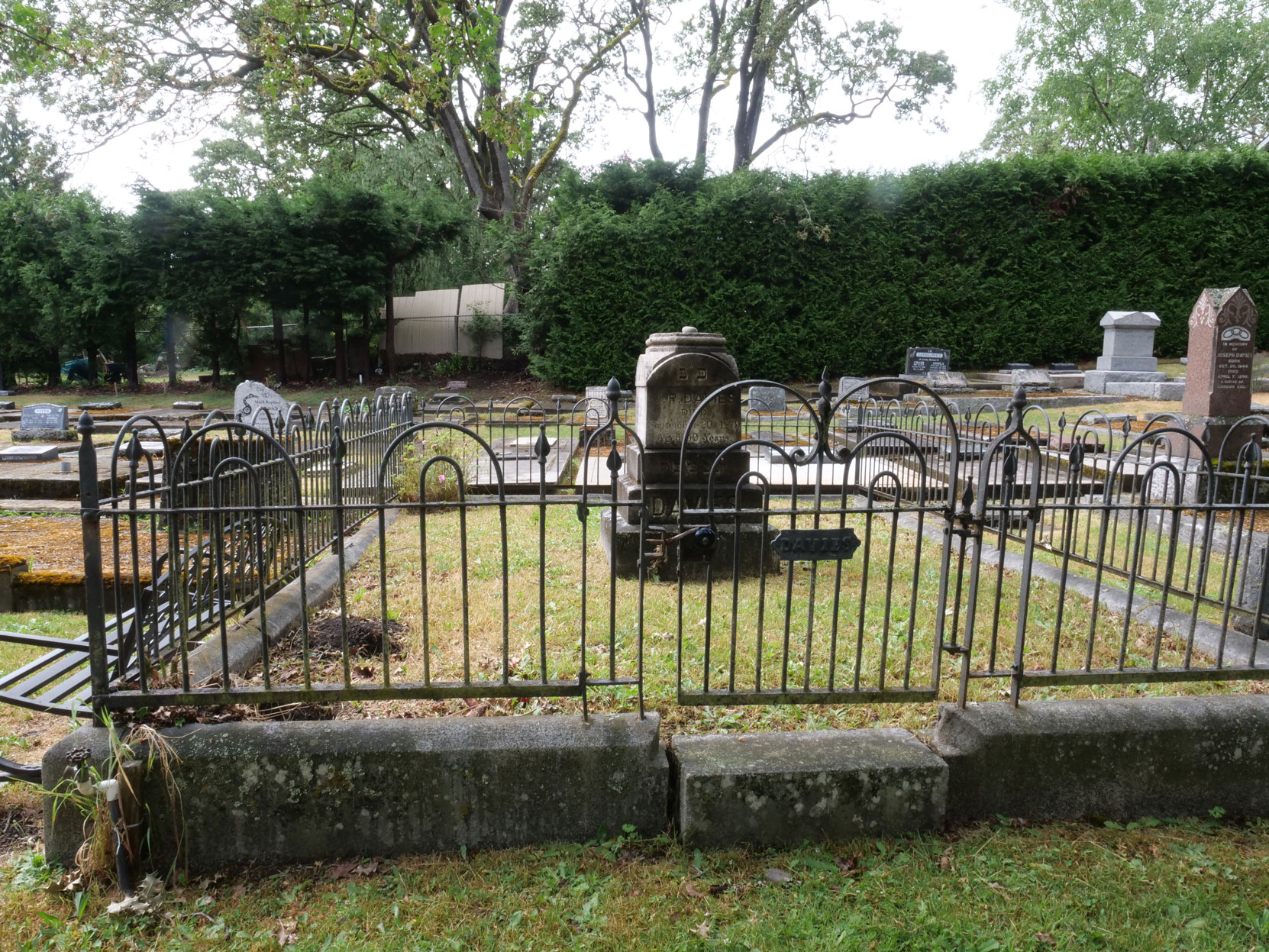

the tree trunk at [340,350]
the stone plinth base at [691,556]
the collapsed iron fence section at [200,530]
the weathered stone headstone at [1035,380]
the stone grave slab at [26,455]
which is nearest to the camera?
the collapsed iron fence section at [200,530]

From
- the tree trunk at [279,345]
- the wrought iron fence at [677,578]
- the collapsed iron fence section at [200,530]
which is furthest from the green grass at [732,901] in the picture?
the tree trunk at [279,345]

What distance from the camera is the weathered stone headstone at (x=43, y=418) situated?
40.5ft

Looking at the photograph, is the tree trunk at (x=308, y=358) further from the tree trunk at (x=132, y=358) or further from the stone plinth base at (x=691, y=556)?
the stone plinth base at (x=691, y=556)

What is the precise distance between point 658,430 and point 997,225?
1786cm

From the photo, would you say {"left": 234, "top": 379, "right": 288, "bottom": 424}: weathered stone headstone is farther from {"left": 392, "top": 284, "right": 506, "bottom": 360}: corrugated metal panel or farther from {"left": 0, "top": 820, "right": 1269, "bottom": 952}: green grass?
{"left": 392, "top": 284, "right": 506, "bottom": 360}: corrugated metal panel

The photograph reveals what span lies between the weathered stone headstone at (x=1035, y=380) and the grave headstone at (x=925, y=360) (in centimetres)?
156

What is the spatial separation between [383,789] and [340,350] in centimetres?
2014

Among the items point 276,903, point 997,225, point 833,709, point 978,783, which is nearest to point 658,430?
point 833,709

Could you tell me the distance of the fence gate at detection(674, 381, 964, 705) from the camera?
2861 millimetres

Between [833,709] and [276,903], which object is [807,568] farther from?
[276,903]

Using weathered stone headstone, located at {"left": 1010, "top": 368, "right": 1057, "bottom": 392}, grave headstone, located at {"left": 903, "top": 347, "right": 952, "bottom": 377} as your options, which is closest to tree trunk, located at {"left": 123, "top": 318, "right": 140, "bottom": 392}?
grave headstone, located at {"left": 903, "top": 347, "right": 952, "bottom": 377}

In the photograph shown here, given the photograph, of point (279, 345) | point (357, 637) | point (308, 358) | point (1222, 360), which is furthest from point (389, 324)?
point (357, 637)

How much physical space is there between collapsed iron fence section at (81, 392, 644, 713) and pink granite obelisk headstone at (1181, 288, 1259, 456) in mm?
7112

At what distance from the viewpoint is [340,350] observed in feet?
68.9
